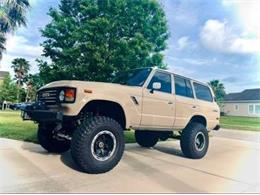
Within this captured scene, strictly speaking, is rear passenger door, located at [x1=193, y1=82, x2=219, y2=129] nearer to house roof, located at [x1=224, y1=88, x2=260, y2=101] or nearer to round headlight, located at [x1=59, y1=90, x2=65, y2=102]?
round headlight, located at [x1=59, y1=90, x2=65, y2=102]

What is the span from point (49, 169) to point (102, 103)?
1.44 meters

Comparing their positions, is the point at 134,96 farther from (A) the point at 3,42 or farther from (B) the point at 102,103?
(A) the point at 3,42

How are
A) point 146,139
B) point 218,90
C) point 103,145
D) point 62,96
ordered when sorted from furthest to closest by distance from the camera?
point 218,90
point 146,139
point 103,145
point 62,96

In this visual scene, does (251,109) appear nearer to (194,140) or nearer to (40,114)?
(194,140)

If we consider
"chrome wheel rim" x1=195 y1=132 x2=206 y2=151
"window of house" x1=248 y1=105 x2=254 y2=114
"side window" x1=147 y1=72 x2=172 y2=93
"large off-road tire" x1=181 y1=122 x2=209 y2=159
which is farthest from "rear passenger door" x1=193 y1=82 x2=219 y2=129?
"window of house" x1=248 y1=105 x2=254 y2=114

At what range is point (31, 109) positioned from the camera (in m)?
5.18

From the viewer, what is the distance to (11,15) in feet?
56.3

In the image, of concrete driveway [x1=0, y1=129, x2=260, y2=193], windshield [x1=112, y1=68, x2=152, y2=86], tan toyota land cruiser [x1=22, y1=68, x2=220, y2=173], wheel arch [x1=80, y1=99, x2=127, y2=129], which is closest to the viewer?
concrete driveway [x1=0, y1=129, x2=260, y2=193]

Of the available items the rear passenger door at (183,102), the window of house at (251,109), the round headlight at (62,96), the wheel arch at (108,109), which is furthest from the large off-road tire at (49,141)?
the window of house at (251,109)

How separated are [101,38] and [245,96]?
50.6 metres

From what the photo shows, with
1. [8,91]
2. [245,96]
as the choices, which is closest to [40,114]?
[8,91]

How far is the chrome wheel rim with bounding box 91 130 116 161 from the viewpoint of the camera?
4.86m

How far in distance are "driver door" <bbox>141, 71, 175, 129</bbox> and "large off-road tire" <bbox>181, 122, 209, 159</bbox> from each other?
1.78ft

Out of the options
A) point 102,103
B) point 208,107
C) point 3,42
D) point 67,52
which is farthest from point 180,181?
point 3,42
